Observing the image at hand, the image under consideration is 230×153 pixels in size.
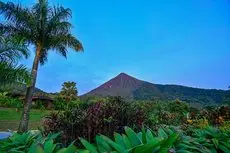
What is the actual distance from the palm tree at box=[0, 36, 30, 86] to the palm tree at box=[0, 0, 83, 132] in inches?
232

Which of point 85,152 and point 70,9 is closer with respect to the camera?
point 85,152

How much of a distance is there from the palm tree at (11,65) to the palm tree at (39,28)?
19.3 ft

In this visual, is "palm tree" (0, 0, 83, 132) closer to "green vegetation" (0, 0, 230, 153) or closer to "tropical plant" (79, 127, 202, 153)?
"green vegetation" (0, 0, 230, 153)

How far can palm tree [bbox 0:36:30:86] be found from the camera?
47.4ft

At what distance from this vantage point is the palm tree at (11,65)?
47.4 ft

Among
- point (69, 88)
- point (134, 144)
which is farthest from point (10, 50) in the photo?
point (69, 88)

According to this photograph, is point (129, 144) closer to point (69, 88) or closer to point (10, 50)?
point (10, 50)

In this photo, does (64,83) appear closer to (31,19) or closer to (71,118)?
(31,19)

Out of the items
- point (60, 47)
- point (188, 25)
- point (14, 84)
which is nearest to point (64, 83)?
point (60, 47)

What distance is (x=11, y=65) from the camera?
14.7 m

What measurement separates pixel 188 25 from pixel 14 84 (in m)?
7.55

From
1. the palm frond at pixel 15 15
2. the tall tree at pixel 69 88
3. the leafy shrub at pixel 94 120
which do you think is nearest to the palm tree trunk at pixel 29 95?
the palm frond at pixel 15 15

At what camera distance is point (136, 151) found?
2145 millimetres

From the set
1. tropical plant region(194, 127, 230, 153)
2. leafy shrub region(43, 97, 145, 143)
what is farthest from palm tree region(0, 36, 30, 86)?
tropical plant region(194, 127, 230, 153)
